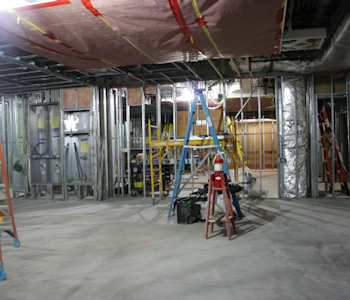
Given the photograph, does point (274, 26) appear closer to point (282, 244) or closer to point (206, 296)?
point (282, 244)

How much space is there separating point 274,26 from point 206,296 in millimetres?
3338

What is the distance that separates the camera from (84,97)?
8055mm

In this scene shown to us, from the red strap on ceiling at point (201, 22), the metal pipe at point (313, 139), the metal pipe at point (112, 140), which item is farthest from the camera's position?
the metal pipe at point (112, 140)

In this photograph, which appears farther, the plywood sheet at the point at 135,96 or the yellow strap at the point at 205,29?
the plywood sheet at the point at 135,96

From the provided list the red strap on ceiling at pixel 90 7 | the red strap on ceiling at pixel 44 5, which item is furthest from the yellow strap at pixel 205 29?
the red strap on ceiling at pixel 44 5

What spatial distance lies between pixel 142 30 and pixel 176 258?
118 inches

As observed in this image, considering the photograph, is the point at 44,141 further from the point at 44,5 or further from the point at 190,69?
the point at 44,5

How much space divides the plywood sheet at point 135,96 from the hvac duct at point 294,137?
402 centimetres

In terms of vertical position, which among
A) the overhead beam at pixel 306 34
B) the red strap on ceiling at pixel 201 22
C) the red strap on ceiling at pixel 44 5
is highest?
the overhead beam at pixel 306 34

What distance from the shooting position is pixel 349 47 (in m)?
5.08

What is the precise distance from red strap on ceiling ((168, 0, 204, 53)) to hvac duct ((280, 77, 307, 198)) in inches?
149

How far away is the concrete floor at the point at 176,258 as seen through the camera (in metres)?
2.70

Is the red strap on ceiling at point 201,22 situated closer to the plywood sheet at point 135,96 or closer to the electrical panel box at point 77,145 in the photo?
the plywood sheet at point 135,96

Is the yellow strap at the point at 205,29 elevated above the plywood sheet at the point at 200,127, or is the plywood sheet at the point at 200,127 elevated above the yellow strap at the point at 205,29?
the yellow strap at the point at 205,29
